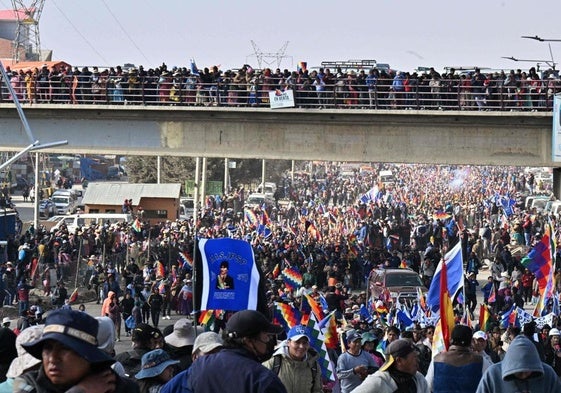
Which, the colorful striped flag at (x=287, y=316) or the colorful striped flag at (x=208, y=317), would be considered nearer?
the colorful striped flag at (x=208, y=317)

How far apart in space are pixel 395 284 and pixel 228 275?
1619 centimetres

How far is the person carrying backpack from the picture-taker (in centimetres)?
937

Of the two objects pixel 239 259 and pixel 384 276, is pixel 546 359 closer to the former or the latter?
pixel 239 259

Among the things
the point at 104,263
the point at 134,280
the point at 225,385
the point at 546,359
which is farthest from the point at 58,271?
the point at 225,385

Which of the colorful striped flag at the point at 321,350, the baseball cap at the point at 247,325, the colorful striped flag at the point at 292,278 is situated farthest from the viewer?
the colorful striped flag at the point at 292,278

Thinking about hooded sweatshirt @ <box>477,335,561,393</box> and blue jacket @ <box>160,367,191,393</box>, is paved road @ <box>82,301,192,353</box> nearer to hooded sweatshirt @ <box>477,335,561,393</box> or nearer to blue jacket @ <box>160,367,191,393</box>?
hooded sweatshirt @ <box>477,335,561,393</box>

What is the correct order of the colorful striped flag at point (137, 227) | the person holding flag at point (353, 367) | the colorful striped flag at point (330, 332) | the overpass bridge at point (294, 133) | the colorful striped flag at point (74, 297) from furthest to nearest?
the colorful striped flag at point (137, 227) < the overpass bridge at point (294, 133) < the colorful striped flag at point (74, 297) < the colorful striped flag at point (330, 332) < the person holding flag at point (353, 367)

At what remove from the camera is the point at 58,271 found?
113 feet

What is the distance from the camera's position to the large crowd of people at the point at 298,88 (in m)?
34.8

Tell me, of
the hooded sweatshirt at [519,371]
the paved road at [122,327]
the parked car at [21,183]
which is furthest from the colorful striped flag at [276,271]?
the parked car at [21,183]

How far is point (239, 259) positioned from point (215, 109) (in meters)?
22.5

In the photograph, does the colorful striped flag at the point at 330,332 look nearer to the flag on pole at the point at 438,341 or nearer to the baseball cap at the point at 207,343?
the flag on pole at the point at 438,341

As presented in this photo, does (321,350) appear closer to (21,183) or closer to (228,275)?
(228,275)

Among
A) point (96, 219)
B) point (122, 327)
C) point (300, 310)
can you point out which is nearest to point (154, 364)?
point (300, 310)
